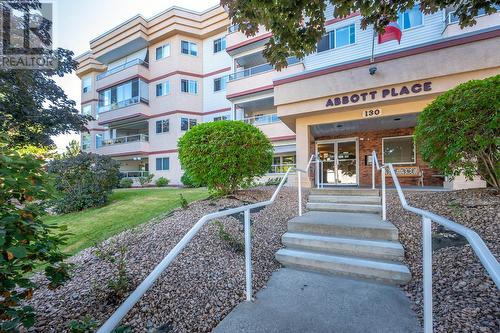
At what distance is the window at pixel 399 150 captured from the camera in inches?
451

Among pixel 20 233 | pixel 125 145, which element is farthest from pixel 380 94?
pixel 125 145

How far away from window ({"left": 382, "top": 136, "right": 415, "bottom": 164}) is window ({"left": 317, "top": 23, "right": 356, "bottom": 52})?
22.1 feet

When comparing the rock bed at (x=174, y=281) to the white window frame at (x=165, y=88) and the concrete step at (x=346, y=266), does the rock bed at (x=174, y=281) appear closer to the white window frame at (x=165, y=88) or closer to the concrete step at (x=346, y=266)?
the concrete step at (x=346, y=266)

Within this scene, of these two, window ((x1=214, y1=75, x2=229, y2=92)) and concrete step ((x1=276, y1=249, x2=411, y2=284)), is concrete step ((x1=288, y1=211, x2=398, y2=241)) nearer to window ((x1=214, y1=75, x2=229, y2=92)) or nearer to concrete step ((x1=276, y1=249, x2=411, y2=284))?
concrete step ((x1=276, y1=249, x2=411, y2=284))

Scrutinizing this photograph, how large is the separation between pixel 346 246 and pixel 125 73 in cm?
2572

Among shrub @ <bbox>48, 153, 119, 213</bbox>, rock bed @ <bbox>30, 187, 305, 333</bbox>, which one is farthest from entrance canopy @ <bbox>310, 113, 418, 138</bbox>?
shrub @ <bbox>48, 153, 119, 213</bbox>

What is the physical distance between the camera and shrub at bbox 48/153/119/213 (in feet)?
31.0

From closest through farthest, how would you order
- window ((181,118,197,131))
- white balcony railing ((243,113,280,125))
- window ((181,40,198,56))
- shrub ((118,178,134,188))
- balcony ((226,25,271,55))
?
white balcony railing ((243,113,280,125)) → balcony ((226,25,271,55)) → shrub ((118,178,134,188)) → window ((181,118,197,131)) → window ((181,40,198,56))

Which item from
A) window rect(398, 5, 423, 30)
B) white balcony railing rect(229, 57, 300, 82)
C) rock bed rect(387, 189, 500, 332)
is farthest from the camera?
white balcony railing rect(229, 57, 300, 82)

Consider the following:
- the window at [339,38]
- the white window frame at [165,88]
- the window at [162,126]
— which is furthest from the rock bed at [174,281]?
the white window frame at [165,88]

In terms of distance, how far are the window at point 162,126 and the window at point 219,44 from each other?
8.11m

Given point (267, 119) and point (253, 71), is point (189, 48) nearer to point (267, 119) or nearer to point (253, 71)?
point (253, 71)

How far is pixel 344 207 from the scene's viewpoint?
5402mm

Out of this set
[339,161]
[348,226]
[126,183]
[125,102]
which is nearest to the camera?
[348,226]
